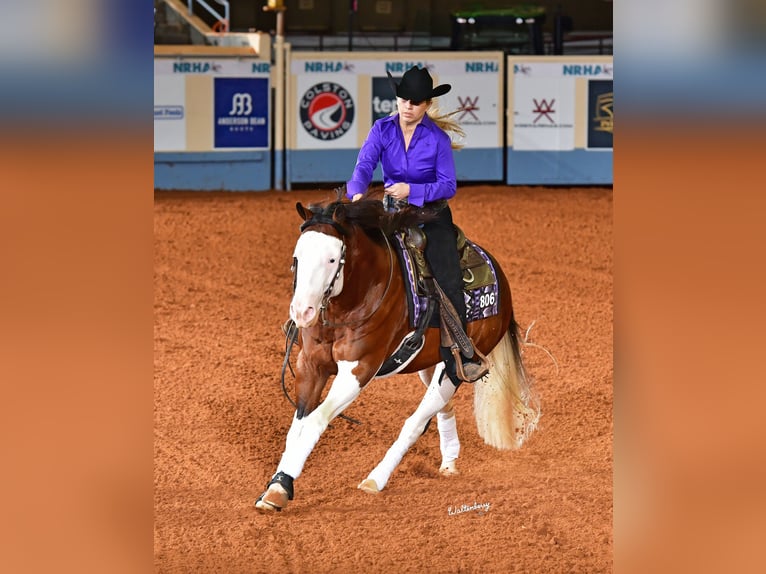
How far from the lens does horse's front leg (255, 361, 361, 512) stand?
18.6ft

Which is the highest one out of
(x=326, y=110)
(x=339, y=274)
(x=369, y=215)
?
(x=326, y=110)

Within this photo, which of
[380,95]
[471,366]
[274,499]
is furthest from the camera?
[380,95]

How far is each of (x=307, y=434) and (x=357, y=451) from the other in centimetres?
194

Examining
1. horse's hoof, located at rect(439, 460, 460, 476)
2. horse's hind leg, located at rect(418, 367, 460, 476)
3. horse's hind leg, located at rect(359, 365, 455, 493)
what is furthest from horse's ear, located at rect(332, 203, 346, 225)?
horse's hoof, located at rect(439, 460, 460, 476)

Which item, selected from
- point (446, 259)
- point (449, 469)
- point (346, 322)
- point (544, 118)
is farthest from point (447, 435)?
point (544, 118)

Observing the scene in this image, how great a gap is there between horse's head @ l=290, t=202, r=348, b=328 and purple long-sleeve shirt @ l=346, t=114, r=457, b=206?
62 centimetres

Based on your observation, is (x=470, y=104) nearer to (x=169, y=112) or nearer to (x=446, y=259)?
(x=169, y=112)

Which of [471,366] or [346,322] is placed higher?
[346,322]

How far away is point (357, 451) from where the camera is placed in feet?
24.8

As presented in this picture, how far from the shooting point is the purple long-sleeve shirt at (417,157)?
20.0 ft

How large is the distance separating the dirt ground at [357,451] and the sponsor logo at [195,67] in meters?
4.01
